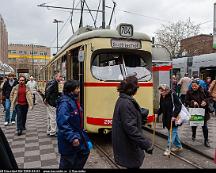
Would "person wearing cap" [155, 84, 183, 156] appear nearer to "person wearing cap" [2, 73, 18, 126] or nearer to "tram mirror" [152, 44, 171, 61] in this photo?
"tram mirror" [152, 44, 171, 61]

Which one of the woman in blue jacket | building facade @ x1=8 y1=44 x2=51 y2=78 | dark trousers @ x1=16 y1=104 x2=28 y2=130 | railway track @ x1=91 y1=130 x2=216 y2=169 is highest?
building facade @ x1=8 y1=44 x2=51 y2=78

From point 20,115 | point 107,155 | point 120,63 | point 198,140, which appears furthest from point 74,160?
point 20,115

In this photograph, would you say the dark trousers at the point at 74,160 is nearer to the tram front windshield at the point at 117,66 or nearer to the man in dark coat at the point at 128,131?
the man in dark coat at the point at 128,131

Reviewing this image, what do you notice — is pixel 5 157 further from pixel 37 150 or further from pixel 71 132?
pixel 37 150

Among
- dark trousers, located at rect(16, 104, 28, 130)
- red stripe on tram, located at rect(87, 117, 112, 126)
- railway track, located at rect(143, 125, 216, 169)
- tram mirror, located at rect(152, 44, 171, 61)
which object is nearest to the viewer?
railway track, located at rect(143, 125, 216, 169)

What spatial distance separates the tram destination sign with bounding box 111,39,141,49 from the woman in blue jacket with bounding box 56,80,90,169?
4.06 metres

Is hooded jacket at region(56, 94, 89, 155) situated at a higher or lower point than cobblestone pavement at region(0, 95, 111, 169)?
higher

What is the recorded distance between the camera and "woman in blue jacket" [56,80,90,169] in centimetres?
398

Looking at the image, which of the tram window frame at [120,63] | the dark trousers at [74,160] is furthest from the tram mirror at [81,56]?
the dark trousers at [74,160]

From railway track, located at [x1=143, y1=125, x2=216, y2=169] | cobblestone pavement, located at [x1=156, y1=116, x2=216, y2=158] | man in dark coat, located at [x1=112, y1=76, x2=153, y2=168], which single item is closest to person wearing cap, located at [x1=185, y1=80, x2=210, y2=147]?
cobblestone pavement, located at [x1=156, y1=116, x2=216, y2=158]

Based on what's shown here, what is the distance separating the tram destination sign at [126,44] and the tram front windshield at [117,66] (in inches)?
9.8

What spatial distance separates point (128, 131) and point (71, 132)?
29.6 inches

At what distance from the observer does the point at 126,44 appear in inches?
324

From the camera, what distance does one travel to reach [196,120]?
7.62 m
